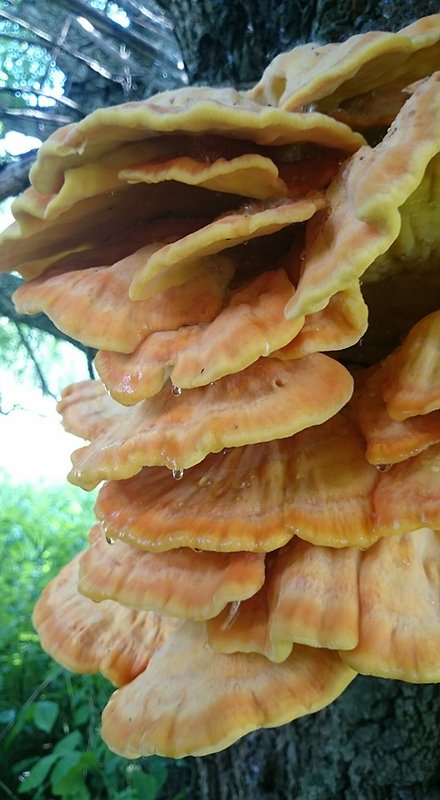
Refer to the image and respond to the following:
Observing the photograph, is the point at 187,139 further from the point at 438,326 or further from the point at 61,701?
the point at 61,701

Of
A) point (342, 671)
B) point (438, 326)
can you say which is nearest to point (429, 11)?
point (438, 326)

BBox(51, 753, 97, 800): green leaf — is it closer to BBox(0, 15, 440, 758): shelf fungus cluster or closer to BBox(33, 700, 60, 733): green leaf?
BBox(33, 700, 60, 733): green leaf

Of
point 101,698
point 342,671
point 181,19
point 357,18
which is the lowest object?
point 101,698

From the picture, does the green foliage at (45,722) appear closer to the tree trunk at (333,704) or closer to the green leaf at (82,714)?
the green leaf at (82,714)

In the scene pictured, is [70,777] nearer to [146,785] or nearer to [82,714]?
[146,785]

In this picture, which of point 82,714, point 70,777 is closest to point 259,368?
point 70,777

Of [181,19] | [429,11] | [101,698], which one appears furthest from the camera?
[101,698]

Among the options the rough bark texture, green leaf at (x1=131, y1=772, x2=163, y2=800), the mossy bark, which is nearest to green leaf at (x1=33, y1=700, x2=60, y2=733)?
green leaf at (x1=131, y1=772, x2=163, y2=800)
